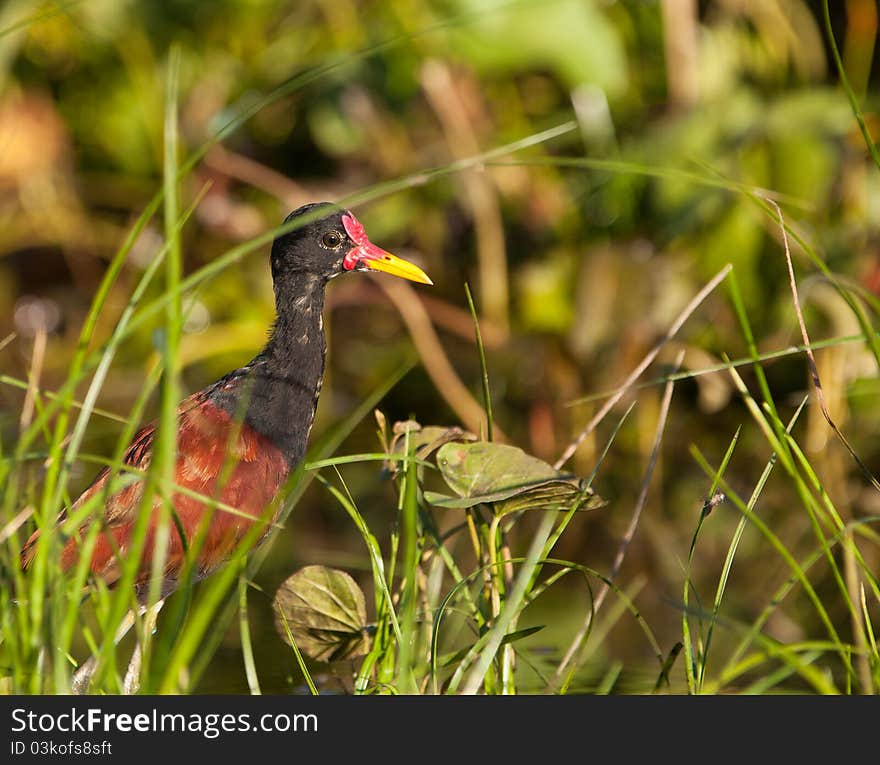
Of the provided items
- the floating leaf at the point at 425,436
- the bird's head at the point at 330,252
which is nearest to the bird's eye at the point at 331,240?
the bird's head at the point at 330,252

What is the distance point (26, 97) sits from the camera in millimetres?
6008

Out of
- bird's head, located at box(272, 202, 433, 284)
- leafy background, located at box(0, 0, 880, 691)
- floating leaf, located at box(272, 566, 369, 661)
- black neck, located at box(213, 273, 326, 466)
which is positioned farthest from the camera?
leafy background, located at box(0, 0, 880, 691)

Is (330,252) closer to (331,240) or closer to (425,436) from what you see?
(331,240)

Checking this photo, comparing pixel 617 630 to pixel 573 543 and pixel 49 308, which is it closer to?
pixel 573 543

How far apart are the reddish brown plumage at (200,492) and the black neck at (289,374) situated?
0.14ft

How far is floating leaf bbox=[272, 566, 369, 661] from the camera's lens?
7.31 ft

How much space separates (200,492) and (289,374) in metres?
0.36

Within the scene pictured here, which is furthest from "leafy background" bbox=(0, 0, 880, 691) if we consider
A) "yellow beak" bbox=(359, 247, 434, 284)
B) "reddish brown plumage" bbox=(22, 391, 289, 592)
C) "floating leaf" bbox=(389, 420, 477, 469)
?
"floating leaf" bbox=(389, 420, 477, 469)

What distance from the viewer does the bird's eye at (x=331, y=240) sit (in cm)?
292

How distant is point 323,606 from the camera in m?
2.24

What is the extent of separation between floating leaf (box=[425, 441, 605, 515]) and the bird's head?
2.68 feet

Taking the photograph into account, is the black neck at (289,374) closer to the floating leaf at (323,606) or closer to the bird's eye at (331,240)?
the bird's eye at (331,240)

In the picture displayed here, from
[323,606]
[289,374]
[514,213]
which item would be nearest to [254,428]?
[289,374]

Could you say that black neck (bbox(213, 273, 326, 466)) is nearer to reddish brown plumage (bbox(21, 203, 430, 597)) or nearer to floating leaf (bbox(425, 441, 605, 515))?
reddish brown plumage (bbox(21, 203, 430, 597))
